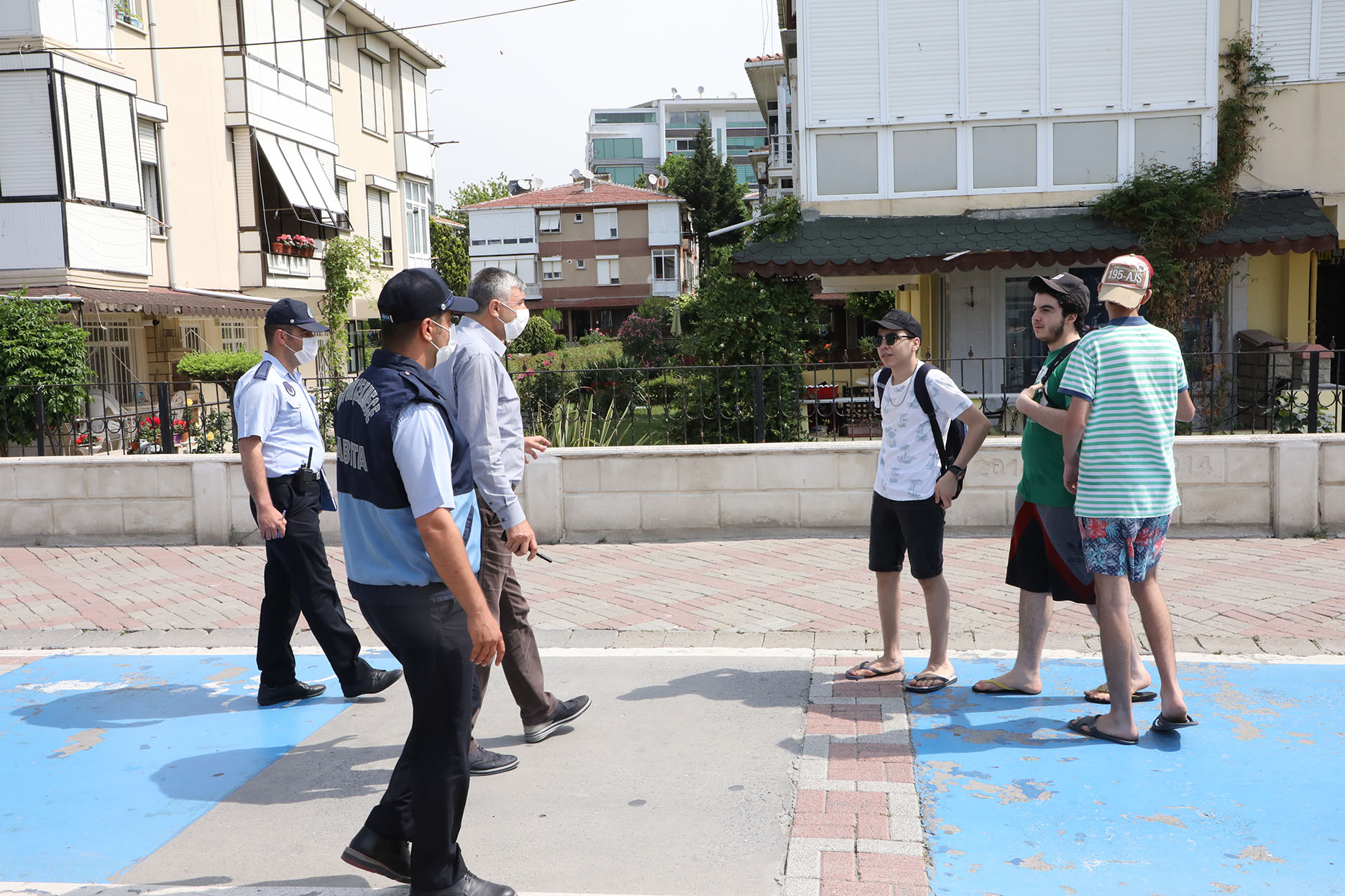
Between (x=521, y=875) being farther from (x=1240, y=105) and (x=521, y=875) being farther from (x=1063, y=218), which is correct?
(x=1240, y=105)

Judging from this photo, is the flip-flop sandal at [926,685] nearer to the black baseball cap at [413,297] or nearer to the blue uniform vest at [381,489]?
the blue uniform vest at [381,489]

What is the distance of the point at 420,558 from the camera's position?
3092mm

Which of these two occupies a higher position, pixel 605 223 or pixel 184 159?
pixel 605 223

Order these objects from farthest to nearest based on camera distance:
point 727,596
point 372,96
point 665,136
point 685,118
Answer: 1. point 685,118
2. point 665,136
3. point 372,96
4. point 727,596

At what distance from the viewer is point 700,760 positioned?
4.41m

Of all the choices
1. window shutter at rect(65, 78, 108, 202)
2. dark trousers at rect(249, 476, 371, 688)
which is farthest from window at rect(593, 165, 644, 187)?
dark trousers at rect(249, 476, 371, 688)

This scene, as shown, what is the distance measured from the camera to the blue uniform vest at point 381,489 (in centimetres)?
303

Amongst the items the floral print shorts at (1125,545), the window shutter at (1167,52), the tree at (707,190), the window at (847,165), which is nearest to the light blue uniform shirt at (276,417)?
the floral print shorts at (1125,545)

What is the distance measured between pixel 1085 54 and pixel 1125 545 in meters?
12.8

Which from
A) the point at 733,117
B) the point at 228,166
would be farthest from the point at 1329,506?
the point at 733,117

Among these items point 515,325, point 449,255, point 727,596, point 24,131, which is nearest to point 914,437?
point 515,325

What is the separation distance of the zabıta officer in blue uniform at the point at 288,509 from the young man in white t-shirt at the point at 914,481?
8.42 feet

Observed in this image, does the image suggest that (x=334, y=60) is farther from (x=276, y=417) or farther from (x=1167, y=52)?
(x=276, y=417)

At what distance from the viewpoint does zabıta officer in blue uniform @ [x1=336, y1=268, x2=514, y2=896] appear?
2.99m
